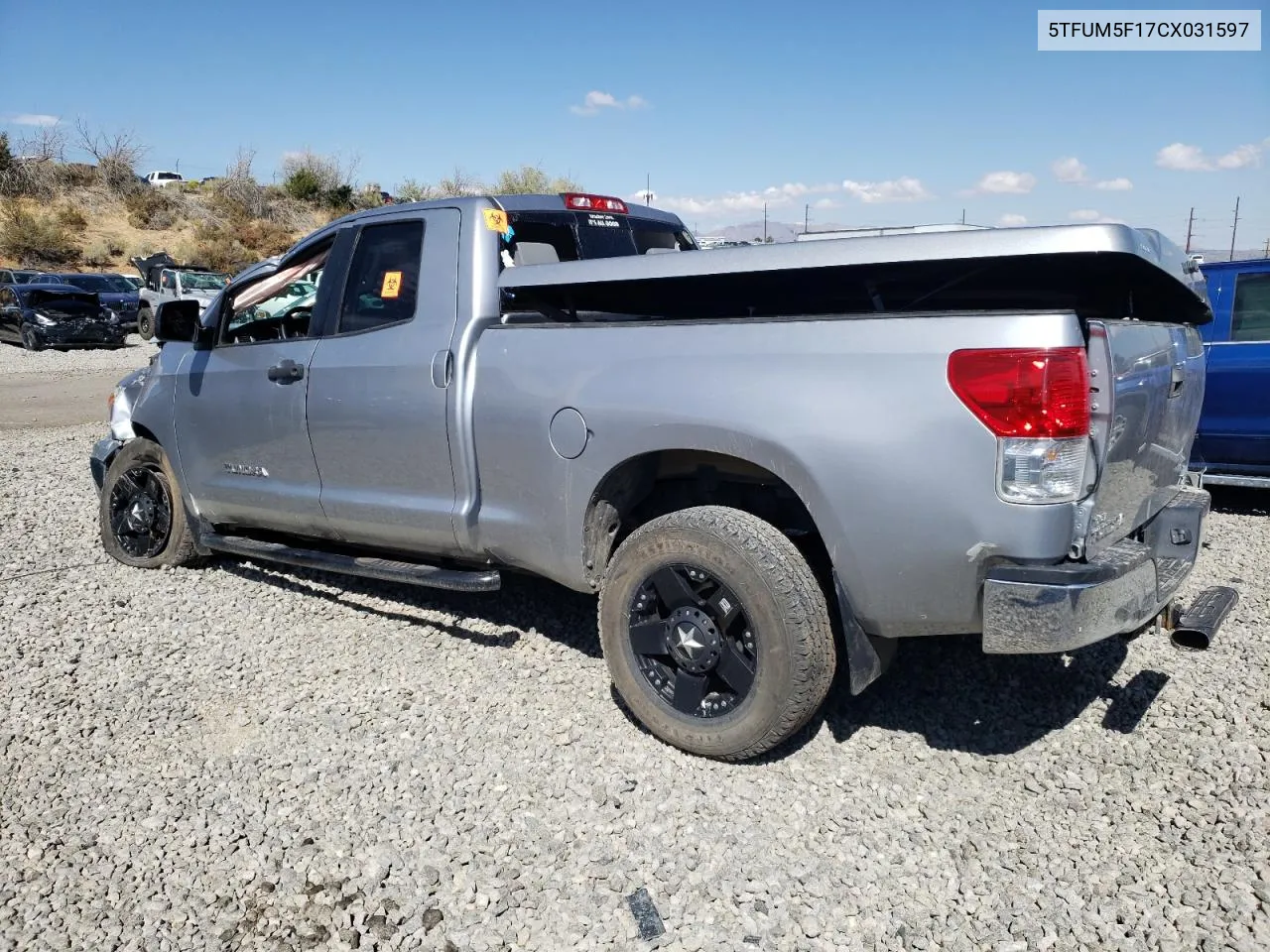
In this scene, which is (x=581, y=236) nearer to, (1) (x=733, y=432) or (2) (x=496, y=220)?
(2) (x=496, y=220)

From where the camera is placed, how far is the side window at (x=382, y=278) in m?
4.23

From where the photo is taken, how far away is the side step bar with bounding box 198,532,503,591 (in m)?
4.07

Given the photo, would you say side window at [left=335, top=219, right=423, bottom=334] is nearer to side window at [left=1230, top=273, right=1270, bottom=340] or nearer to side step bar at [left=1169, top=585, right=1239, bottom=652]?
side step bar at [left=1169, top=585, right=1239, bottom=652]

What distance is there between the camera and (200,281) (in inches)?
923

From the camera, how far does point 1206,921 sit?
8.13 ft

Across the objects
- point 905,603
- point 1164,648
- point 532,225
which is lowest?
point 1164,648

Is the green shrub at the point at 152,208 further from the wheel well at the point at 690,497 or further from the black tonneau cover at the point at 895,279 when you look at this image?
the wheel well at the point at 690,497

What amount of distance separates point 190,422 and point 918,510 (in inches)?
163

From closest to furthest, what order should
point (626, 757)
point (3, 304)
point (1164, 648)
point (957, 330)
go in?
point (957, 330) < point (626, 757) < point (1164, 648) < point (3, 304)

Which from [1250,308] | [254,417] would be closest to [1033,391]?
[254,417]

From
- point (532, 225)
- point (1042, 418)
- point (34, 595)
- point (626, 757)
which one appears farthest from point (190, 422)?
point (1042, 418)

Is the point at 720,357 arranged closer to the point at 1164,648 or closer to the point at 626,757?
the point at 626,757

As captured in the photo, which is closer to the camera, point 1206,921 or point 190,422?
point 1206,921

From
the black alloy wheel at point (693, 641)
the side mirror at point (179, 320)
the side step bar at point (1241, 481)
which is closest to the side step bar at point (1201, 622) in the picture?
the black alloy wheel at point (693, 641)
